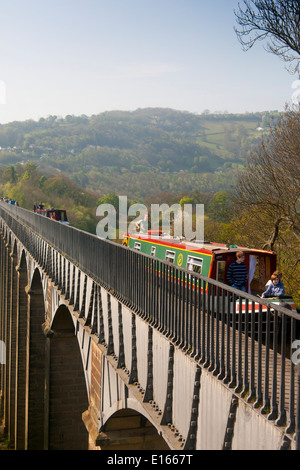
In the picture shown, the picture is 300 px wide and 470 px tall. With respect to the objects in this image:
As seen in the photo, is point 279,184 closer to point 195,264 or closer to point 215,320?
point 195,264

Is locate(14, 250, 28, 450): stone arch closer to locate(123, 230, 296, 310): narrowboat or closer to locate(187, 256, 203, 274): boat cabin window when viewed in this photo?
locate(123, 230, 296, 310): narrowboat

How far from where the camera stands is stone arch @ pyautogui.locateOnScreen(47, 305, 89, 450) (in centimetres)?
1952

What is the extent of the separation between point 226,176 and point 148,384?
575 ft

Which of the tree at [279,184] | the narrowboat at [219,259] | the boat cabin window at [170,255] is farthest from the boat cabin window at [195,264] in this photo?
the tree at [279,184]

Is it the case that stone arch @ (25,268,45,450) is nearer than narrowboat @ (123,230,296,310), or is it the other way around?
narrowboat @ (123,230,296,310)

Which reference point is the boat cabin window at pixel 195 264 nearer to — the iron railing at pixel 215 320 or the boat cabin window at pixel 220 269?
the boat cabin window at pixel 220 269

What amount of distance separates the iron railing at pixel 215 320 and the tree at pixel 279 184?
42.5 ft

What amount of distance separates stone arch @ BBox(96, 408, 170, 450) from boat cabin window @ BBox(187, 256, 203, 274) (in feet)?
11.8

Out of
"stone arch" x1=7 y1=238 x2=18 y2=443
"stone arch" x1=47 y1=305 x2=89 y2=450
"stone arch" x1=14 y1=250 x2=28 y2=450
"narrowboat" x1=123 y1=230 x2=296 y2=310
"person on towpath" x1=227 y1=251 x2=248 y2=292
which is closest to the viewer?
"person on towpath" x1=227 y1=251 x2=248 y2=292

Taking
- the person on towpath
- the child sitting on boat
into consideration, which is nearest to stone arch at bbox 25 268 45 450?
the person on towpath

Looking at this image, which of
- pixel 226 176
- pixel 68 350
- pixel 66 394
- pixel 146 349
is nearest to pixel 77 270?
pixel 146 349

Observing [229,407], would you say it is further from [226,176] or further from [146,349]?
[226,176]

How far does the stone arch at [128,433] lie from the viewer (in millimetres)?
10305
